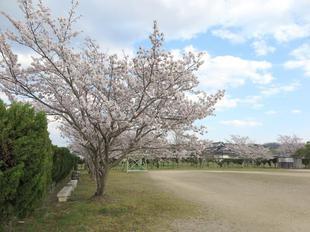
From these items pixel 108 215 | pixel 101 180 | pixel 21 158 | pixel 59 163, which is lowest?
pixel 108 215

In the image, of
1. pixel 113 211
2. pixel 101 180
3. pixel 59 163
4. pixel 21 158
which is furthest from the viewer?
pixel 59 163

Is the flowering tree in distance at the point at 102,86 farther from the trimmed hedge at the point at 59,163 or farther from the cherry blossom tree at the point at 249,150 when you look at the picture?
the cherry blossom tree at the point at 249,150

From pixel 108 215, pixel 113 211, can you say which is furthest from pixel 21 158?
pixel 113 211

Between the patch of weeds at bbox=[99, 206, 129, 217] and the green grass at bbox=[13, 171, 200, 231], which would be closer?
the green grass at bbox=[13, 171, 200, 231]

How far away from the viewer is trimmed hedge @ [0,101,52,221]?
530 centimetres

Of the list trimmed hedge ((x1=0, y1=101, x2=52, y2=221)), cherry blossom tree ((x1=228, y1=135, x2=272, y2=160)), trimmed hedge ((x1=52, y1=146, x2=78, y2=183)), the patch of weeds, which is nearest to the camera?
trimmed hedge ((x1=0, y1=101, x2=52, y2=221))

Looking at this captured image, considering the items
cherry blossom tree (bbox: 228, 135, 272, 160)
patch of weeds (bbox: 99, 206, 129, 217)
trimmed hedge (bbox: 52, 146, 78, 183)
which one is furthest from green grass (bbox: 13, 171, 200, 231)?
cherry blossom tree (bbox: 228, 135, 272, 160)

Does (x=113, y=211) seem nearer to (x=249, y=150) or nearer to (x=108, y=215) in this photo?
(x=108, y=215)

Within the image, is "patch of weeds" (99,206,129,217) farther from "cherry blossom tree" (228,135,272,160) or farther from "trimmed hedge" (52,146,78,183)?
"cherry blossom tree" (228,135,272,160)

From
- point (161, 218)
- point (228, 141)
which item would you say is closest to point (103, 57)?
point (161, 218)

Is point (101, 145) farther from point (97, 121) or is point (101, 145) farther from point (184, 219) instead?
point (184, 219)

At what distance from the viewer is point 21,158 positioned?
553cm

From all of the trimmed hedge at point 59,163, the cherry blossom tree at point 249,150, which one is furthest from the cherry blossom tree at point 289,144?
the trimmed hedge at point 59,163

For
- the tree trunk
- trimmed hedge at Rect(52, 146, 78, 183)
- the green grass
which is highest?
trimmed hedge at Rect(52, 146, 78, 183)
